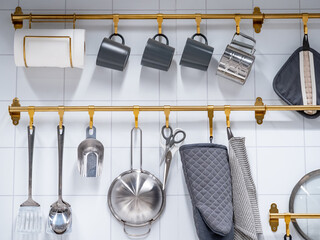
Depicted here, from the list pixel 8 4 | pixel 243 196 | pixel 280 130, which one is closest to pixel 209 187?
pixel 243 196

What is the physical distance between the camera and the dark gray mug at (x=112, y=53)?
1396 mm

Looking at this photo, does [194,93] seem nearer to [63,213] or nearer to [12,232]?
[63,213]

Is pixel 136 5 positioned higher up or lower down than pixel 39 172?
higher up

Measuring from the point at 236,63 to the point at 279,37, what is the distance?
0.23m

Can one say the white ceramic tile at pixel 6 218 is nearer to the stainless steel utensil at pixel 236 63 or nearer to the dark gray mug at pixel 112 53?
the dark gray mug at pixel 112 53

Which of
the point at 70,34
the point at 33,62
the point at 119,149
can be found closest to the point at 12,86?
the point at 33,62

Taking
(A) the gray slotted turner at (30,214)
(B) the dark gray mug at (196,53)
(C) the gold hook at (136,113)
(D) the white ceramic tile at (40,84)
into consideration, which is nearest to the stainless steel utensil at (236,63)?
(B) the dark gray mug at (196,53)

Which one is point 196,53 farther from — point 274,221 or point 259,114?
point 274,221

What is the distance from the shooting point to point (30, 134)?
1.42 meters

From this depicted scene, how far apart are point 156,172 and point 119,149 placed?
0.51 feet

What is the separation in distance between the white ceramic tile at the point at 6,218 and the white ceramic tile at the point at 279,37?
1.05 m

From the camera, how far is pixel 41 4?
152 centimetres

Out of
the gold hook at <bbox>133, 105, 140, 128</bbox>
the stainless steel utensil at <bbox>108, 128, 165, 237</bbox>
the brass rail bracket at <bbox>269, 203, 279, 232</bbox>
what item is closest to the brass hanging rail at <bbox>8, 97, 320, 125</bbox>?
the gold hook at <bbox>133, 105, 140, 128</bbox>

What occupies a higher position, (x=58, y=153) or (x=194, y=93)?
(x=194, y=93)
